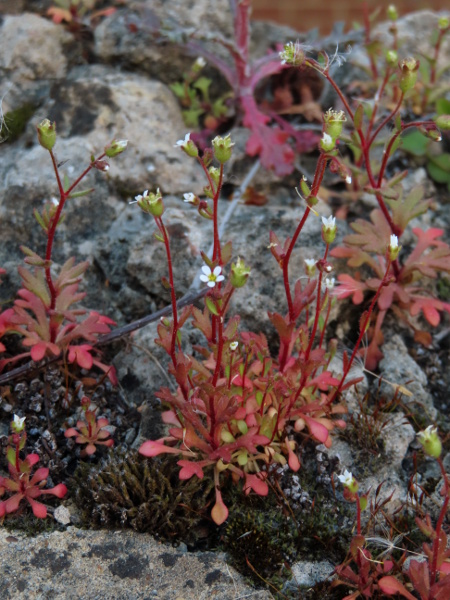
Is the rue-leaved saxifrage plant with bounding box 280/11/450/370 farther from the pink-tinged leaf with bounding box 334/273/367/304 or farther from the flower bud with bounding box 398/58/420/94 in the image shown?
the flower bud with bounding box 398/58/420/94

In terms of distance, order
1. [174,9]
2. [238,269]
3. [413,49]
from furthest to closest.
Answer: [413,49] < [174,9] < [238,269]

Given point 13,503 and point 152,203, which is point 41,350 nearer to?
point 13,503

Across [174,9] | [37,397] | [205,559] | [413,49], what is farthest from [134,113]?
[205,559]

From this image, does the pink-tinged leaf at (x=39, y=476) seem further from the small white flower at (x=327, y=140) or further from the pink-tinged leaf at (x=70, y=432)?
the small white flower at (x=327, y=140)

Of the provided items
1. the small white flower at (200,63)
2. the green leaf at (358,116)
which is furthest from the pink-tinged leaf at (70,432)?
the small white flower at (200,63)

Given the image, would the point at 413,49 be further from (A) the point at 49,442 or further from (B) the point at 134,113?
(A) the point at 49,442

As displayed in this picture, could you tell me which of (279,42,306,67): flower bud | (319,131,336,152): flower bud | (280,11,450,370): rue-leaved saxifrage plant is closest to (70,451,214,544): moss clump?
(280,11,450,370): rue-leaved saxifrage plant
